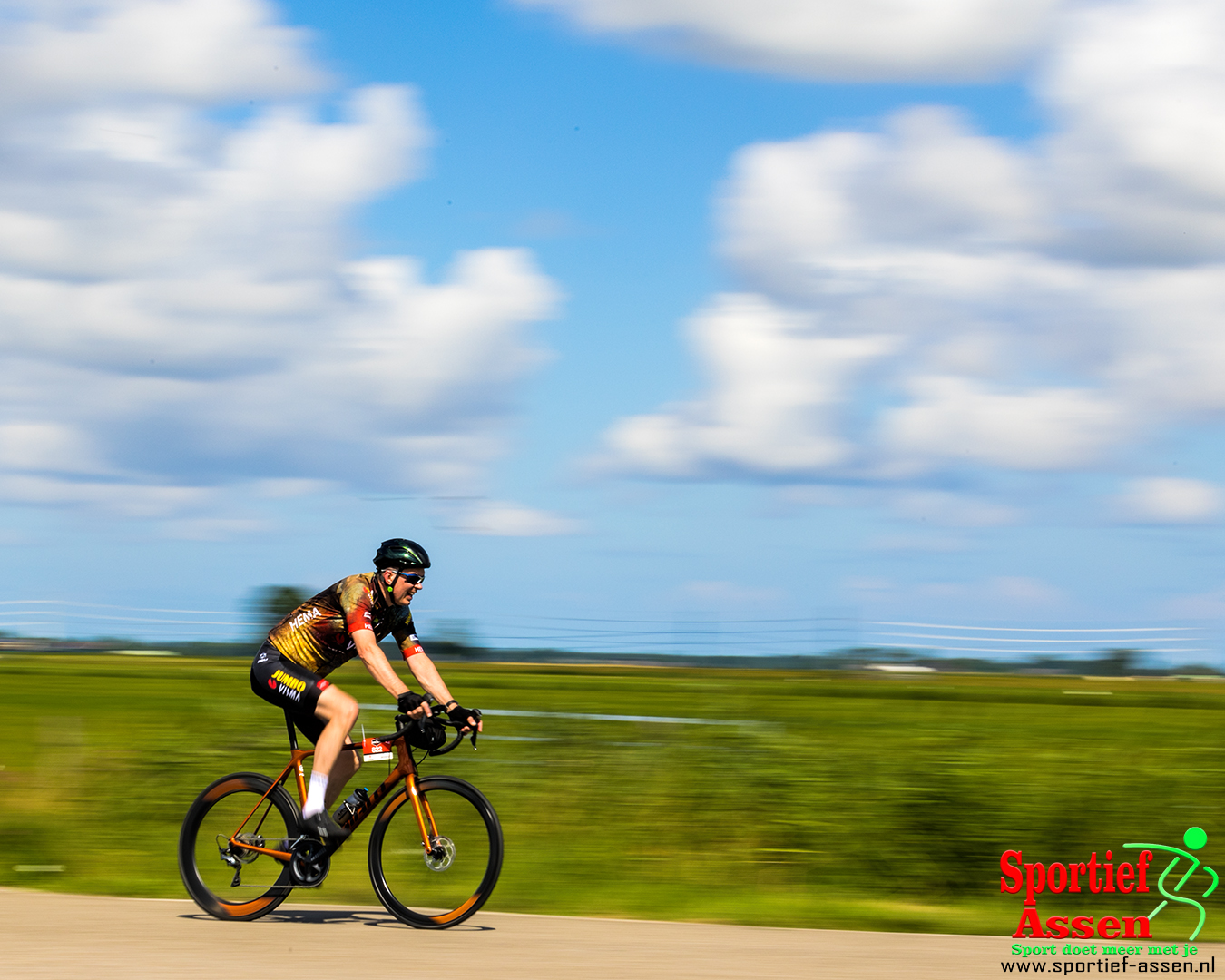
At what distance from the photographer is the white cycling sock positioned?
8383 millimetres

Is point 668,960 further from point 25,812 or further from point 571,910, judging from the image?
point 25,812

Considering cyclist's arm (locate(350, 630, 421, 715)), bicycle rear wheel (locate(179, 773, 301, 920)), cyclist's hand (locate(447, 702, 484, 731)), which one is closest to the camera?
A: cyclist's arm (locate(350, 630, 421, 715))

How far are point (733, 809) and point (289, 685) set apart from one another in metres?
5.12

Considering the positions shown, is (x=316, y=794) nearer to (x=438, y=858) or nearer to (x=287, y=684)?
(x=287, y=684)

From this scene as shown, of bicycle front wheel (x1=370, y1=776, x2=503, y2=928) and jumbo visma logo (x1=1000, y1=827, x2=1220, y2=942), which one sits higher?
bicycle front wheel (x1=370, y1=776, x2=503, y2=928)

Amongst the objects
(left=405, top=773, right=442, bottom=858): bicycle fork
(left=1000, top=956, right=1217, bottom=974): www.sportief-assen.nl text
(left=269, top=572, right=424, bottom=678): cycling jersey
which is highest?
(left=269, top=572, right=424, bottom=678): cycling jersey

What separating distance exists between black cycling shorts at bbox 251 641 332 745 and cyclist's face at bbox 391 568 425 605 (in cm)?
64

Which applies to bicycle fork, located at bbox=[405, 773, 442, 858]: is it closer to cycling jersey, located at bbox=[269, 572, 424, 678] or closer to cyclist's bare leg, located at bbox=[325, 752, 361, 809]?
cyclist's bare leg, located at bbox=[325, 752, 361, 809]

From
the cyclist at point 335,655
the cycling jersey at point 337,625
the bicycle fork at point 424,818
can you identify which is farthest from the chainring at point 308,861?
the cycling jersey at point 337,625

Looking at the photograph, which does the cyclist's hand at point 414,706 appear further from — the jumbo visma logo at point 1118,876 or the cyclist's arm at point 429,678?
the jumbo visma logo at point 1118,876

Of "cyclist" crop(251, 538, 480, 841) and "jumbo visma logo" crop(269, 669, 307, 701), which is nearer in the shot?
"cyclist" crop(251, 538, 480, 841)

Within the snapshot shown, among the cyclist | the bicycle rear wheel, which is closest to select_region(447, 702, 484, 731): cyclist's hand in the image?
the cyclist

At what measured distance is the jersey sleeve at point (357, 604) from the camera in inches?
319

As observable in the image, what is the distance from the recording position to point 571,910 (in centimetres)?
1029
